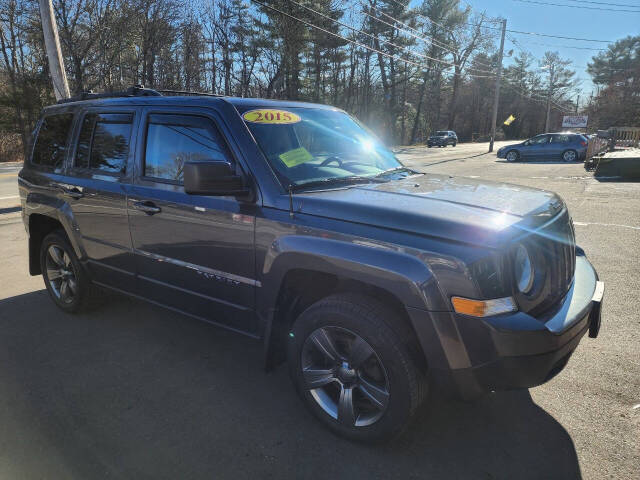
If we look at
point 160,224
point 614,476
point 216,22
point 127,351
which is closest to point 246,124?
point 160,224

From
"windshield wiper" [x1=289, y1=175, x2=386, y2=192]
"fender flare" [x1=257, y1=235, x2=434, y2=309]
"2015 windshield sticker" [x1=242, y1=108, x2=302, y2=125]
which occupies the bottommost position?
"fender flare" [x1=257, y1=235, x2=434, y2=309]

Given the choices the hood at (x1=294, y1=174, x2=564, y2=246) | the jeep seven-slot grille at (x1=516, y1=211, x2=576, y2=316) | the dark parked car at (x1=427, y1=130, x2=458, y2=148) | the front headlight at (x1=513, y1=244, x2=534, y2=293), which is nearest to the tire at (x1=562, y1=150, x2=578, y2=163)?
the dark parked car at (x1=427, y1=130, x2=458, y2=148)

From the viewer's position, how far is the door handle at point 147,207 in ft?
9.88

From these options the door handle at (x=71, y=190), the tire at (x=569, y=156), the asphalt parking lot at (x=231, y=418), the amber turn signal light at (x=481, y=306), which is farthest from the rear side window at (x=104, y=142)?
the tire at (x=569, y=156)

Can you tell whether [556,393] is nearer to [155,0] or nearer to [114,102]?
[114,102]

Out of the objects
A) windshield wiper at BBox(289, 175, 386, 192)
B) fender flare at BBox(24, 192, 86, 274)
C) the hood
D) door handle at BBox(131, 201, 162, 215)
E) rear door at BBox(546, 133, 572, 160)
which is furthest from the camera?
rear door at BBox(546, 133, 572, 160)

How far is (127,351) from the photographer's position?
11.3 ft

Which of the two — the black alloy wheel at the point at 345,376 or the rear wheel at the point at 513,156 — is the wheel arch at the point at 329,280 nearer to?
the black alloy wheel at the point at 345,376

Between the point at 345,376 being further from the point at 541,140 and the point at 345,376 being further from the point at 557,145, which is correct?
the point at 541,140

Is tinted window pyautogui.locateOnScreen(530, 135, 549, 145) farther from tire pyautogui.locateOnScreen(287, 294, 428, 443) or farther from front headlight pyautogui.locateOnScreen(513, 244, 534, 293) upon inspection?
tire pyautogui.locateOnScreen(287, 294, 428, 443)

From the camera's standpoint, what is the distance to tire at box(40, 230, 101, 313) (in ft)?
13.0

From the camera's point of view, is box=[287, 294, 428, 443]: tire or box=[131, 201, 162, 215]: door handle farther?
box=[131, 201, 162, 215]: door handle

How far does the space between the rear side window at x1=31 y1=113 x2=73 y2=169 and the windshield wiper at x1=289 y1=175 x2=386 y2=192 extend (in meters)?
2.51

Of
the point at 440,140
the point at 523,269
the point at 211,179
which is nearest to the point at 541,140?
the point at 440,140
